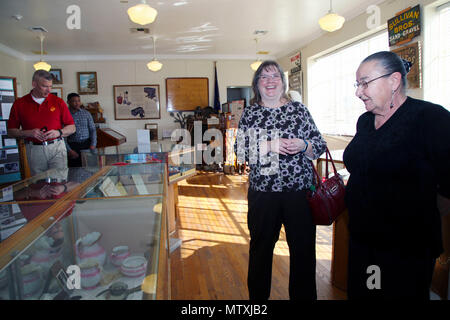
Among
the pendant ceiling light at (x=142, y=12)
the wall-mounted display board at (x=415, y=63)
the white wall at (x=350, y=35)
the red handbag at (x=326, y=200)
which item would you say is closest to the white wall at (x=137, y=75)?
the white wall at (x=350, y=35)

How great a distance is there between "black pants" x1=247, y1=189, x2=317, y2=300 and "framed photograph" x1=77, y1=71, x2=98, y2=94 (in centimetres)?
781

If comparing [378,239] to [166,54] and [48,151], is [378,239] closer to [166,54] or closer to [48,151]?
[48,151]

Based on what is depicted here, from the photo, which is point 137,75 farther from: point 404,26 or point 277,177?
point 277,177

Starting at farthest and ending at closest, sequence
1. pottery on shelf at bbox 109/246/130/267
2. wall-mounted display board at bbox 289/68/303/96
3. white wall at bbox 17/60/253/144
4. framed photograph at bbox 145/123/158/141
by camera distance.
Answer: framed photograph at bbox 145/123/158/141 → white wall at bbox 17/60/253/144 → wall-mounted display board at bbox 289/68/303/96 → pottery on shelf at bbox 109/246/130/267

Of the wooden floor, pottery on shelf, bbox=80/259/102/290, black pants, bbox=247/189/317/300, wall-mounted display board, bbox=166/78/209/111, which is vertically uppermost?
wall-mounted display board, bbox=166/78/209/111

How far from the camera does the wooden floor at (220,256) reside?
7.14ft

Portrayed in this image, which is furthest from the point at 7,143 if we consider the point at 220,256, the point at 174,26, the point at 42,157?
the point at 220,256

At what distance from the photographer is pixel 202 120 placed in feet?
26.1

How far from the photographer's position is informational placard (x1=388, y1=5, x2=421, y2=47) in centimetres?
398

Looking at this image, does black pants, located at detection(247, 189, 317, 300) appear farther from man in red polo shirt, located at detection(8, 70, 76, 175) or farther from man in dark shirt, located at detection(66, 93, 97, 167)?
man in dark shirt, located at detection(66, 93, 97, 167)

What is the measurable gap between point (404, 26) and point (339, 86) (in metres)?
2.02

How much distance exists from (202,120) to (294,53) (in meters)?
2.92

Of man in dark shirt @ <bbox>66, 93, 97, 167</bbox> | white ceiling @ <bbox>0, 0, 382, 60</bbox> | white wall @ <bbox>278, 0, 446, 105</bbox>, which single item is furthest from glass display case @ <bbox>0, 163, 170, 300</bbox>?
white wall @ <bbox>278, 0, 446, 105</bbox>

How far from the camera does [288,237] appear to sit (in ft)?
5.42
